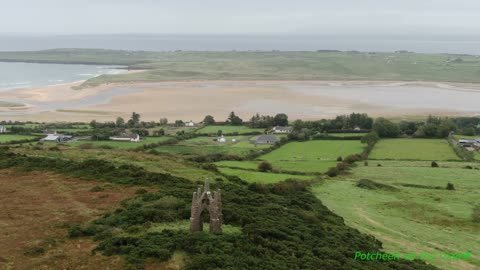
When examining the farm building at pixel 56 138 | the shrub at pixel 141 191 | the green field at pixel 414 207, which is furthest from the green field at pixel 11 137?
the green field at pixel 414 207

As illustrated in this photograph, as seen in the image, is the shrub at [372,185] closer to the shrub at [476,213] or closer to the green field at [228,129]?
the shrub at [476,213]

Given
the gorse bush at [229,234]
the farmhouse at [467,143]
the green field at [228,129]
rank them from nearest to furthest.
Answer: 1. the gorse bush at [229,234]
2. the farmhouse at [467,143]
3. the green field at [228,129]

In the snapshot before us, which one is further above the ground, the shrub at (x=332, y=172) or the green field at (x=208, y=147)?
the green field at (x=208, y=147)

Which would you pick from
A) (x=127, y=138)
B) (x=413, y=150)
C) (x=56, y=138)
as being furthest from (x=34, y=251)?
(x=413, y=150)

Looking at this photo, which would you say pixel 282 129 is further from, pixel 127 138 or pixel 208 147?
pixel 127 138

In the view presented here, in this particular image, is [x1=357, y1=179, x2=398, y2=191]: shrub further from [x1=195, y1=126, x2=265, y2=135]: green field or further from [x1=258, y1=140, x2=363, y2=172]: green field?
[x1=195, y1=126, x2=265, y2=135]: green field

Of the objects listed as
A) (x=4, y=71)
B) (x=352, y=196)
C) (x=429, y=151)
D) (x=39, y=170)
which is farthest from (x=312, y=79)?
(x=39, y=170)

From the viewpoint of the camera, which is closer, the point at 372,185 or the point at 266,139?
the point at 372,185

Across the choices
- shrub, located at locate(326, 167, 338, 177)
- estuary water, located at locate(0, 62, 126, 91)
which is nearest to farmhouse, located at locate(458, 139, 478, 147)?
shrub, located at locate(326, 167, 338, 177)
